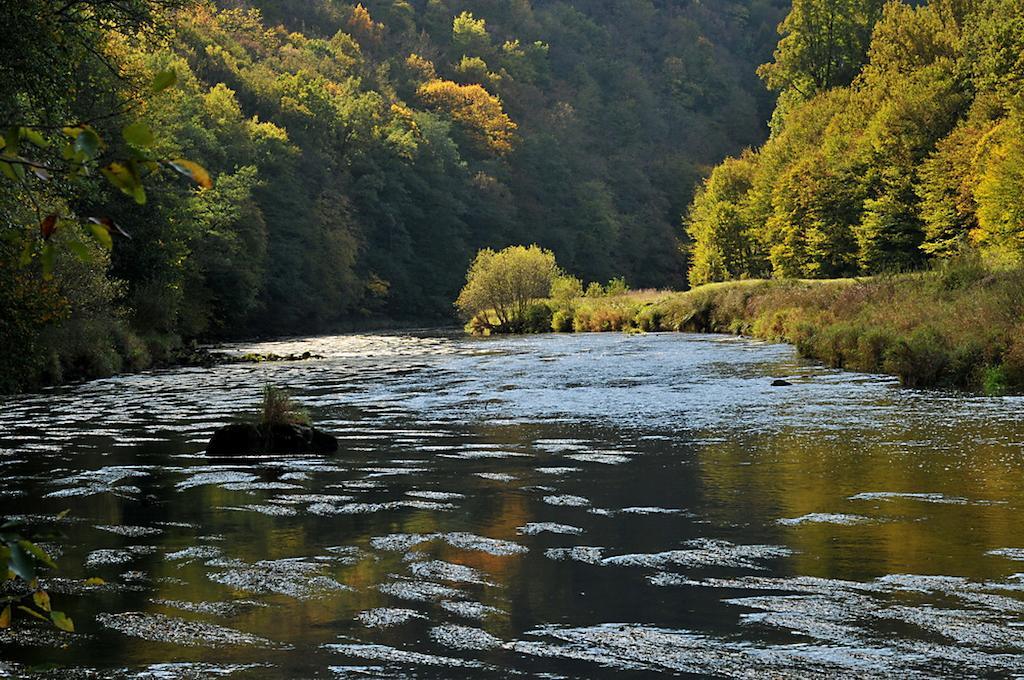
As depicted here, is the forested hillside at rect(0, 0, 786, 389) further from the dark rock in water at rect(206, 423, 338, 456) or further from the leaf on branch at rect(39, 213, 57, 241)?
the dark rock in water at rect(206, 423, 338, 456)

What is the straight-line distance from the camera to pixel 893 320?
32.3 metres

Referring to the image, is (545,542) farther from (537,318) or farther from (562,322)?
(537,318)

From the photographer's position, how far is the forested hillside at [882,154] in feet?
188

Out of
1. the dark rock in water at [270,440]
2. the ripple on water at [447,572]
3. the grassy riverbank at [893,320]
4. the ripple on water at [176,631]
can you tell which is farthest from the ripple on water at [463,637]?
the grassy riverbank at [893,320]

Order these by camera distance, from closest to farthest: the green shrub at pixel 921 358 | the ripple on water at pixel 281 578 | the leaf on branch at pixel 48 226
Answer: the leaf on branch at pixel 48 226 → the ripple on water at pixel 281 578 → the green shrub at pixel 921 358

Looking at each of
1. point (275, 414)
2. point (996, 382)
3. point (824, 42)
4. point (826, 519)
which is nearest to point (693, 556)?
→ point (826, 519)

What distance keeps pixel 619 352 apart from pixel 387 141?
62.6 metres

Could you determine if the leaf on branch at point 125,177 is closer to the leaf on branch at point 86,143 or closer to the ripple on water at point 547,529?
the leaf on branch at point 86,143

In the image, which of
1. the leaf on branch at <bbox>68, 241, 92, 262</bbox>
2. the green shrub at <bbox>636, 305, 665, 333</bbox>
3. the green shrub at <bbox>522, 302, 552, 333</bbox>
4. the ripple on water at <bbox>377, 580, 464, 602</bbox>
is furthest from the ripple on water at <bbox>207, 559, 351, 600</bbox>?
the green shrub at <bbox>522, 302, 552, 333</bbox>

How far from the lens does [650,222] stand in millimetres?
129375

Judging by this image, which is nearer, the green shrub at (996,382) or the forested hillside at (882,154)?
the green shrub at (996,382)

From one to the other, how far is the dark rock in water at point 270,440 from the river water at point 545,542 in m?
0.47

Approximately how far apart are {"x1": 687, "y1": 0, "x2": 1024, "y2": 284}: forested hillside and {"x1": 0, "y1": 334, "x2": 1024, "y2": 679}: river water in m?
24.6

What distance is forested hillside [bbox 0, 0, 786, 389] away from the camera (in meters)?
20.6
